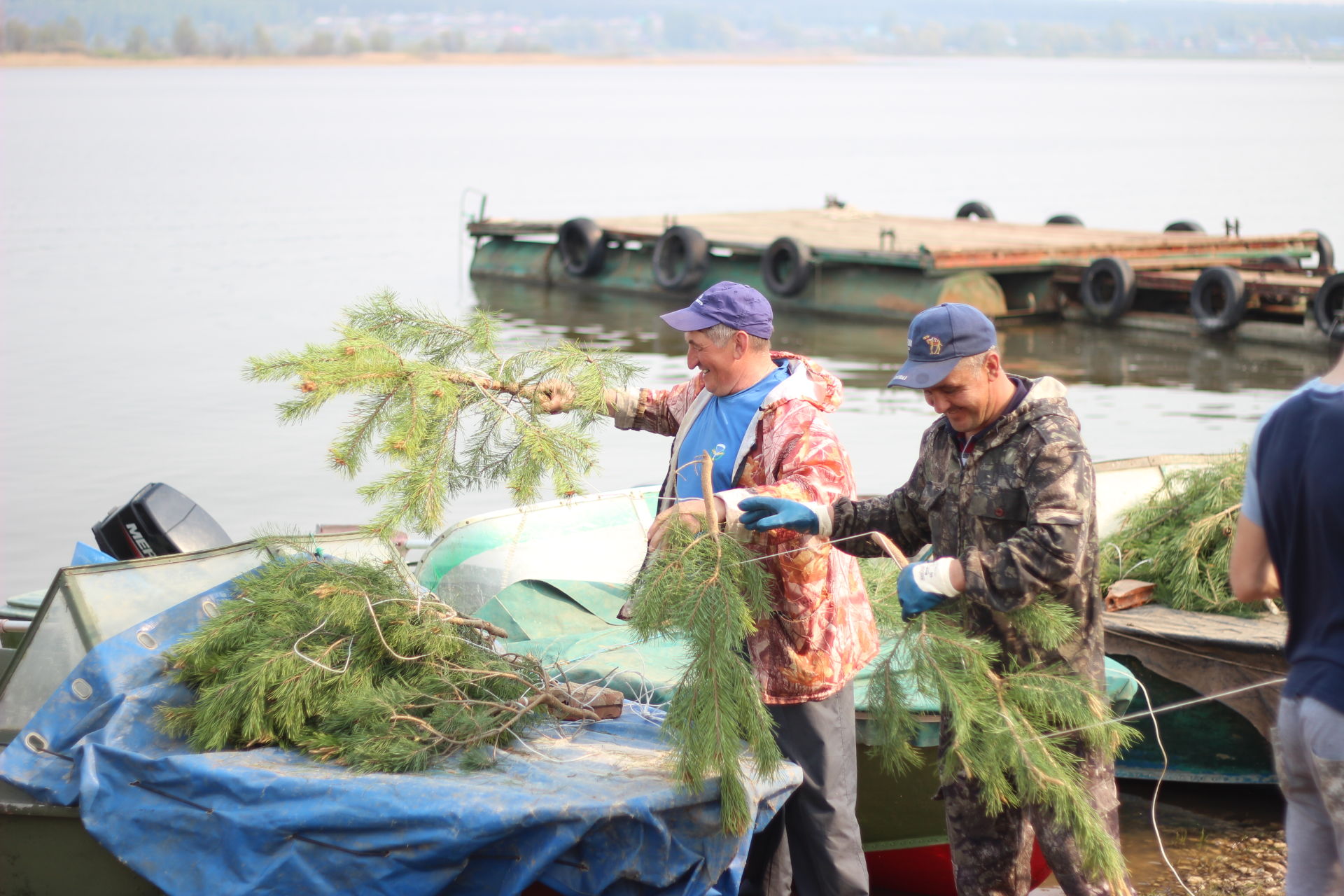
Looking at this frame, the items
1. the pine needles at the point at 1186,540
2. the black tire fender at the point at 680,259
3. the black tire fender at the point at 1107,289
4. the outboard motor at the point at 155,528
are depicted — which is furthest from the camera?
the black tire fender at the point at 680,259

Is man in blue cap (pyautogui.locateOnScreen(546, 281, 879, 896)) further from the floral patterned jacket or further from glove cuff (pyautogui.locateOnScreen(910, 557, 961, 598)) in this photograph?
glove cuff (pyautogui.locateOnScreen(910, 557, 961, 598))

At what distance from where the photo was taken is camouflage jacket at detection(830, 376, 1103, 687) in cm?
353

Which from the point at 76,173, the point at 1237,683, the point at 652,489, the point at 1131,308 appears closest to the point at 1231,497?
the point at 1237,683

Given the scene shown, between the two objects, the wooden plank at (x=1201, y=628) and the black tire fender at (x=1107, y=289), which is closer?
the wooden plank at (x=1201, y=628)

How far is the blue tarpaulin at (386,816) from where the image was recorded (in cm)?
383

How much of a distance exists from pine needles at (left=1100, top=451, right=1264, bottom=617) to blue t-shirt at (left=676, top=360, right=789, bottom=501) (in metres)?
2.90

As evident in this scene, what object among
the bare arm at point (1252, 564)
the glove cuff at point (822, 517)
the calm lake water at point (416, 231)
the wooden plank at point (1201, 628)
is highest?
the bare arm at point (1252, 564)

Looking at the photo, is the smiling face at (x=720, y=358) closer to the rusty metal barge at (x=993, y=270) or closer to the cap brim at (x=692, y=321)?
the cap brim at (x=692, y=321)

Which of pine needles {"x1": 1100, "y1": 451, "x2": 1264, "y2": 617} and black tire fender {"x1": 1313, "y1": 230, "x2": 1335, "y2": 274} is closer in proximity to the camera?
pine needles {"x1": 1100, "y1": 451, "x2": 1264, "y2": 617}

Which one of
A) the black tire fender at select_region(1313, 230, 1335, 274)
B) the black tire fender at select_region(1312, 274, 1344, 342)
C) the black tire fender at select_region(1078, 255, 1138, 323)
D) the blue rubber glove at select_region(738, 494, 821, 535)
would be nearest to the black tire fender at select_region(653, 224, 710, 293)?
the black tire fender at select_region(1078, 255, 1138, 323)

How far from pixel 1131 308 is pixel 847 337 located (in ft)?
11.5

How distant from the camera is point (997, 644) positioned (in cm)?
372

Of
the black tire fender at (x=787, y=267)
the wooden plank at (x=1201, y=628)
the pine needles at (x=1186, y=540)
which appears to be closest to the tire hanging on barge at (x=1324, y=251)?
the black tire fender at (x=787, y=267)

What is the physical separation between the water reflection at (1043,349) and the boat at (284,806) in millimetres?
12879
